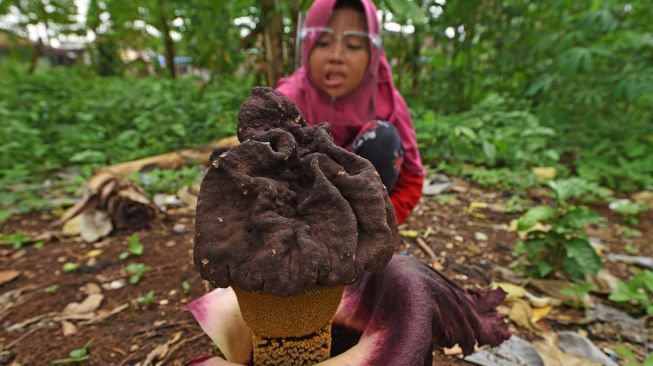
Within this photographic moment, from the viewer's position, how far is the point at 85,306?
7.00ft

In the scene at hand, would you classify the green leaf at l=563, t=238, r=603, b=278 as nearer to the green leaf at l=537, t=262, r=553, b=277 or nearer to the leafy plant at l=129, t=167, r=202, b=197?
the green leaf at l=537, t=262, r=553, b=277

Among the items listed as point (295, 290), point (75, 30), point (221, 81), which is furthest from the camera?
point (75, 30)

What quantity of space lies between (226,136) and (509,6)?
12.8 ft

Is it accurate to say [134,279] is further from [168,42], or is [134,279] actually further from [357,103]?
[168,42]

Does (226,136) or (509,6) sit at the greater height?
(509,6)

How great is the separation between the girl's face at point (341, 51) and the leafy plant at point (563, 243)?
128cm

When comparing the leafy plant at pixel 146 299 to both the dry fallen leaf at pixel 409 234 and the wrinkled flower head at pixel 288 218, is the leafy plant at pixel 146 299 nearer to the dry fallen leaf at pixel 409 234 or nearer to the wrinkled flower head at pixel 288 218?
the wrinkled flower head at pixel 288 218

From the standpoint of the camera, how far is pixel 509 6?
17.3 feet

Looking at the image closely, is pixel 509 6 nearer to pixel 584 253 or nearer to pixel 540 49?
pixel 540 49

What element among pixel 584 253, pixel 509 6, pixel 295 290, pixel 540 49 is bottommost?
pixel 584 253

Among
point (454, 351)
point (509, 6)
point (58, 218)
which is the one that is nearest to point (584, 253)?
point (454, 351)

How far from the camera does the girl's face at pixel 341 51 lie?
2.07 metres

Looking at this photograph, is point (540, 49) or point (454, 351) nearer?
point (454, 351)

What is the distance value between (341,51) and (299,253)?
1389mm
